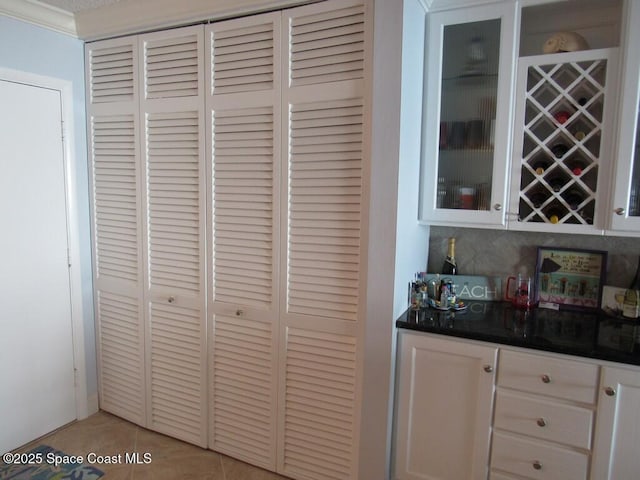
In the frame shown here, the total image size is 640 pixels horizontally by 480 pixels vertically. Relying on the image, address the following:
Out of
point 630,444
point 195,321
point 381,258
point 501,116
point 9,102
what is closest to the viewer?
point 630,444

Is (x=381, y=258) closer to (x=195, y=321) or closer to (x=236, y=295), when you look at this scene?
(x=236, y=295)

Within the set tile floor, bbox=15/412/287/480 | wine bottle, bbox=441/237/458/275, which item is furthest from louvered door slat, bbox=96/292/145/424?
wine bottle, bbox=441/237/458/275

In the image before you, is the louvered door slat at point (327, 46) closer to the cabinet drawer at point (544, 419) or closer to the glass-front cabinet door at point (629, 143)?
the glass-front cabinet door at point (629, 143)

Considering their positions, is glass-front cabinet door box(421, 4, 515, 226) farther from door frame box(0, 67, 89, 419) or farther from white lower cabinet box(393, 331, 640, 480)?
door frame box(0, 67, 89, 419)

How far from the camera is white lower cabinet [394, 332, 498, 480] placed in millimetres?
1683

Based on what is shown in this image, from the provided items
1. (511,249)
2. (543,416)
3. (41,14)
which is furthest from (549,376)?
(41,14)

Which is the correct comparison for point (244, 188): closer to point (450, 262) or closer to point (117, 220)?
point (117, 220)

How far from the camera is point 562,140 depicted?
181 centimetres

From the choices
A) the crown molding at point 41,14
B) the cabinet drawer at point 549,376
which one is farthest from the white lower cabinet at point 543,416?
the crown molding at point 41,14

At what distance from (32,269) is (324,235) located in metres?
1.63

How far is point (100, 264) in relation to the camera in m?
2.51

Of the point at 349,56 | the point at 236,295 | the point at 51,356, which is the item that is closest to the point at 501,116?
the point at 349,56

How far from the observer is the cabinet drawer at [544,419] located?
1.55 metres

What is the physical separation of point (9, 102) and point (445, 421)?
101 inches
